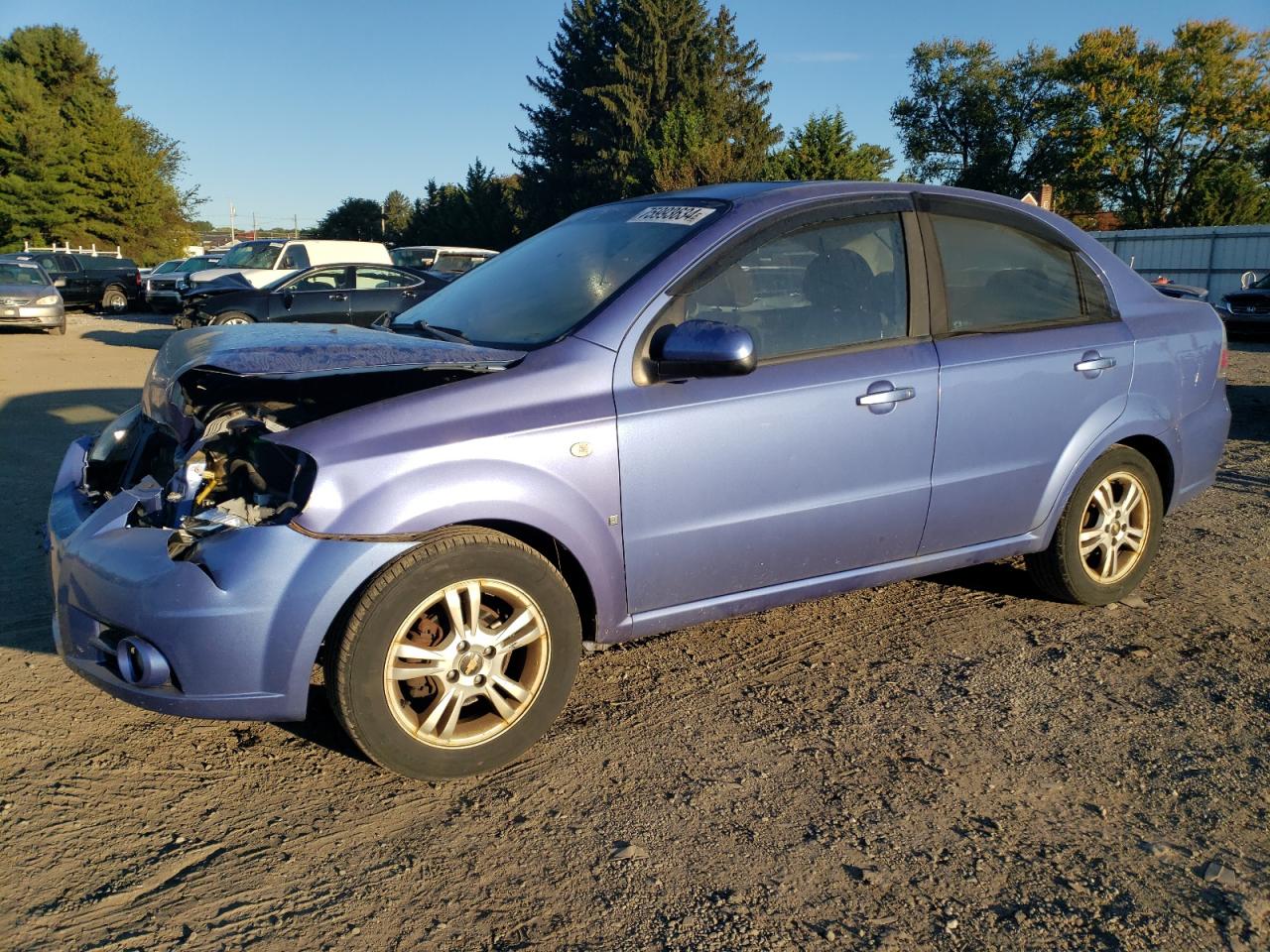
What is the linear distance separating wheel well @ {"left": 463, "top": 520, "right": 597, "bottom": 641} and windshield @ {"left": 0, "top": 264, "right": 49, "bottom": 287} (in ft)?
63.8

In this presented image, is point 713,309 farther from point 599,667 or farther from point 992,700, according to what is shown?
point 992,700

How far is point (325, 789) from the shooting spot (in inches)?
124

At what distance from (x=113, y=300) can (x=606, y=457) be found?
29.3 meters

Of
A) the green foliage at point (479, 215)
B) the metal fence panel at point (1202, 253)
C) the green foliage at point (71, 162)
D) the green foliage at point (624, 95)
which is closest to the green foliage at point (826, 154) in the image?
the metal fence panel at point (1202, 253)

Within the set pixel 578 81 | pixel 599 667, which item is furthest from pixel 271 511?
pixel 578 81

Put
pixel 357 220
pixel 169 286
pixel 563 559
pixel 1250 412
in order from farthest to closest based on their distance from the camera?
pixel 357 220 < pixel 169 286 < pixel 1250 412 < pixel 563 559

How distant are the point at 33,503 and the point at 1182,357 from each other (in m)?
6.28

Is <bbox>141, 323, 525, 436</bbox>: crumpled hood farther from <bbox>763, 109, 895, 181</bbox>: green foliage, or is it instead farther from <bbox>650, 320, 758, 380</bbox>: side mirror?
→ <bbox>763, 109, 895, 181</bbox>: green foliage

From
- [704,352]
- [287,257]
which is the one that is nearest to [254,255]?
[287,257]

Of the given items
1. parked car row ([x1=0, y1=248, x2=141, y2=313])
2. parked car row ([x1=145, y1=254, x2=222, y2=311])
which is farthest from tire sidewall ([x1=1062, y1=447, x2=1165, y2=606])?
parked car row ([x1=0, y1=248, x2=141, y2=313])

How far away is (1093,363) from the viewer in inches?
170

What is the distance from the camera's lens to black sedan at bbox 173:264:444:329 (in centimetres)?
1539

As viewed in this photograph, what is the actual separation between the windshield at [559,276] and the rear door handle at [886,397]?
87 centimetres

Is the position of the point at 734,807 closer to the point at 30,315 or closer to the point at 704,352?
the point at 704,352
